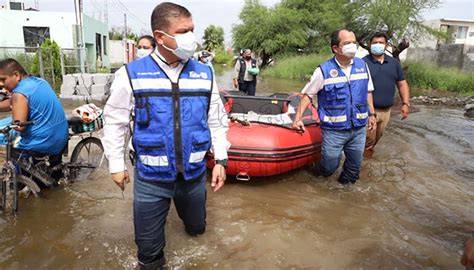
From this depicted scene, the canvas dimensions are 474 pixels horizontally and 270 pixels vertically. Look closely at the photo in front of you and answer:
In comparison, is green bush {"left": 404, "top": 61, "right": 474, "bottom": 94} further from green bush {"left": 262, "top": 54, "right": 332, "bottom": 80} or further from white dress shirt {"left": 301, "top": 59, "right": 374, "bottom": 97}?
white dress shirt {"left": 301, "top": 59, "right": 374, "bottom": 97}

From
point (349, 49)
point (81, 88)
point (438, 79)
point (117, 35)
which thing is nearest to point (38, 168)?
point (349, 49)

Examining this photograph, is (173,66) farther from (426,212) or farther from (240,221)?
(426,212)

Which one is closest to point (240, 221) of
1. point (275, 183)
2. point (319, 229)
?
point (319, 229)

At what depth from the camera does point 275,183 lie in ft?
14.4

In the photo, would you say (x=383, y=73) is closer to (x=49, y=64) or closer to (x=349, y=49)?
(x=349, y=49)

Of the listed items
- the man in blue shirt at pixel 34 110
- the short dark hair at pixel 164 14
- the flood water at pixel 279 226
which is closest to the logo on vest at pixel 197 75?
the short dark hair at pixel 164 14

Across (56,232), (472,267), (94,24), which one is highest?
(94,24)

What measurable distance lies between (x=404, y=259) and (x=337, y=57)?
1.92 meters

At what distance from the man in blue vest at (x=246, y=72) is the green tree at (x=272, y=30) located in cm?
2083

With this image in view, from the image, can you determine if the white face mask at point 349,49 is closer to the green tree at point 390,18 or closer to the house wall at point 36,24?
the green tree at point 390,18

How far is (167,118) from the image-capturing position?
2.00 m

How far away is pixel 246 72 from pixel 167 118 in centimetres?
614

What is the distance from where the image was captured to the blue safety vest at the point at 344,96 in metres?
3.62

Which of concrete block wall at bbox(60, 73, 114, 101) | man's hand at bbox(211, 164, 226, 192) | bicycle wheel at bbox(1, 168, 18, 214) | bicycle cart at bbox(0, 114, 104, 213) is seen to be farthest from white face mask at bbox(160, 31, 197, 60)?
concrete block wall at bbox(60, 73, 114, 101)
